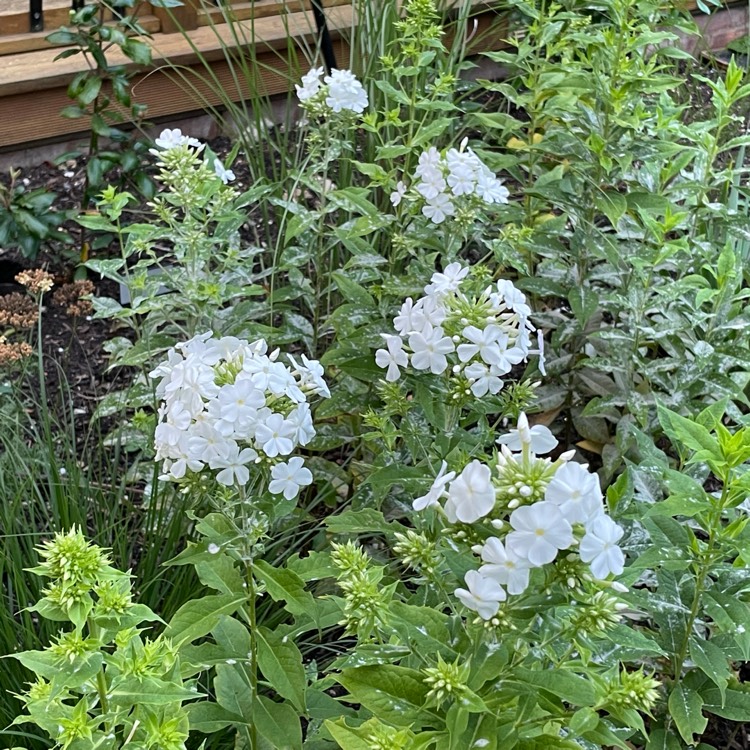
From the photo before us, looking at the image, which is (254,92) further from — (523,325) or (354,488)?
(523,325)

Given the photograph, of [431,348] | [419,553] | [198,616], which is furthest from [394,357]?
[198,616]

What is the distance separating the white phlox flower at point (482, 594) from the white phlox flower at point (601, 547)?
4.4 inches

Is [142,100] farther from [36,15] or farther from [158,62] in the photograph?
[36,15]

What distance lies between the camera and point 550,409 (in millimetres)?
2754

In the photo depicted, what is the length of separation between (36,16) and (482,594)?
12.3ft

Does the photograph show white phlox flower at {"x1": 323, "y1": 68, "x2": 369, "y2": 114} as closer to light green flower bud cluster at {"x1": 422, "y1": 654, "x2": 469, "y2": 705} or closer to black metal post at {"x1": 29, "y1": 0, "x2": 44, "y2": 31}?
light green flower bud cluster at {"x1": 422, "y1": 654, "x2": 469, "y2": 705}

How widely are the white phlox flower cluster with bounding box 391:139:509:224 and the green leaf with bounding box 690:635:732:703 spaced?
1043 millimetres

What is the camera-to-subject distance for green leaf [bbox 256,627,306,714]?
5.06 feet

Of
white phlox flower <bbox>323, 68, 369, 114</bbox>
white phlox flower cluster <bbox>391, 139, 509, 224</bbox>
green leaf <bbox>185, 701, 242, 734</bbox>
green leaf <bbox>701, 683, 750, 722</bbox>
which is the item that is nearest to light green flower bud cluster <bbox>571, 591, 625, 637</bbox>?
green leaf <bbox>701, 683, 750, 722</bbox>

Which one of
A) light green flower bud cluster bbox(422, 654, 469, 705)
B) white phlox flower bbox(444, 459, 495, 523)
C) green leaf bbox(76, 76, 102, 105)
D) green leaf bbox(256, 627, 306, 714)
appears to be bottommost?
green leaf bbox(256, 627, 306, 714)

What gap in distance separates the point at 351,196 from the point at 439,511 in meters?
1.42

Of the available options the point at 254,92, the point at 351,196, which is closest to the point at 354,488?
the point at 351,196

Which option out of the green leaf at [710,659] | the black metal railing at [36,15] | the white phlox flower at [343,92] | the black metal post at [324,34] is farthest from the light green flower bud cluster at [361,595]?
the black metal railing at [36,15]

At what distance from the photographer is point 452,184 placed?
2098mm
